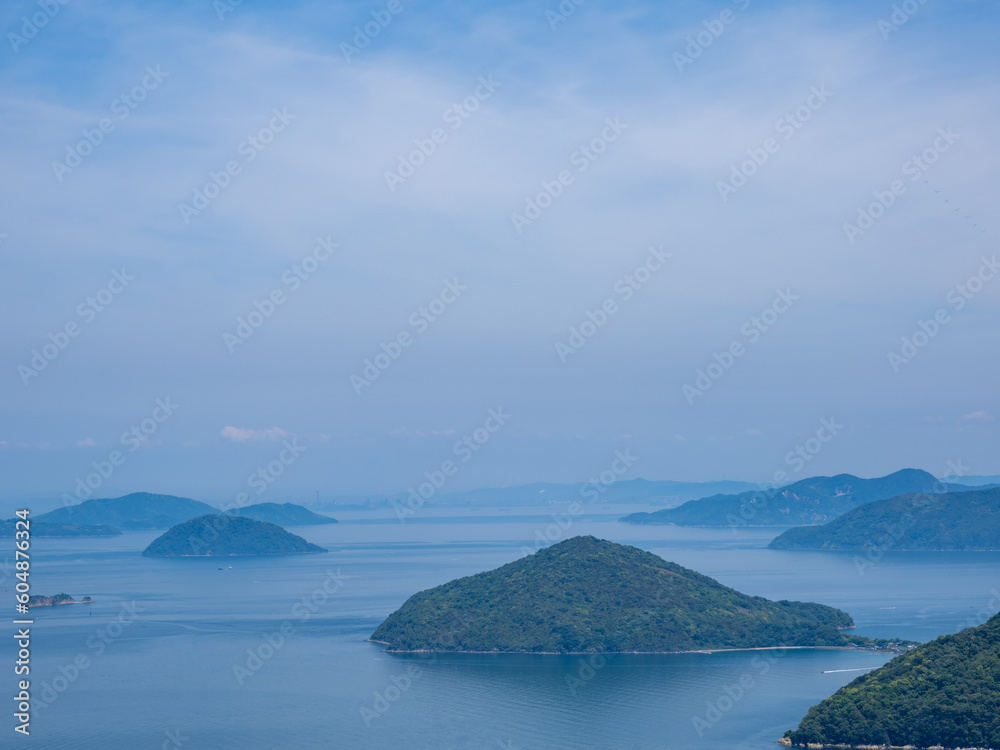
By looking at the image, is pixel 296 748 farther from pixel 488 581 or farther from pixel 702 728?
pixel 488 581

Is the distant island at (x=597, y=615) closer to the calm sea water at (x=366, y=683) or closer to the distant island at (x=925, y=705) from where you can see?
the calm sea water at (x=366, y=683)

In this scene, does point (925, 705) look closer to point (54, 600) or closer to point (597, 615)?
point (597, 615)

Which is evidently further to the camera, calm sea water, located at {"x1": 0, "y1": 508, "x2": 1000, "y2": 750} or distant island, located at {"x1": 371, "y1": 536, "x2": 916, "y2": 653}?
distant island, located at {"x1": 371, "y1": 536, "x2": 916, "y2": 653}

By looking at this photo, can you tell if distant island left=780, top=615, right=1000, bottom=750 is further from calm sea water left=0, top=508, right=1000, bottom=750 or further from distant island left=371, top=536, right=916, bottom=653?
distant island left=371, top=536, right=916, bottom=653

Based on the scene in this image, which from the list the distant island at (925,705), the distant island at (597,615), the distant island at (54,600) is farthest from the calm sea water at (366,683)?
the distant island at (54,600)

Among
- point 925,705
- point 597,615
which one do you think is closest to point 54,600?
point 597,615

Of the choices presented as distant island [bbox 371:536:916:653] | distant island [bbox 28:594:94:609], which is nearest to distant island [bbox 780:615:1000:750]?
distant island [bbox 371:536:916:653]
